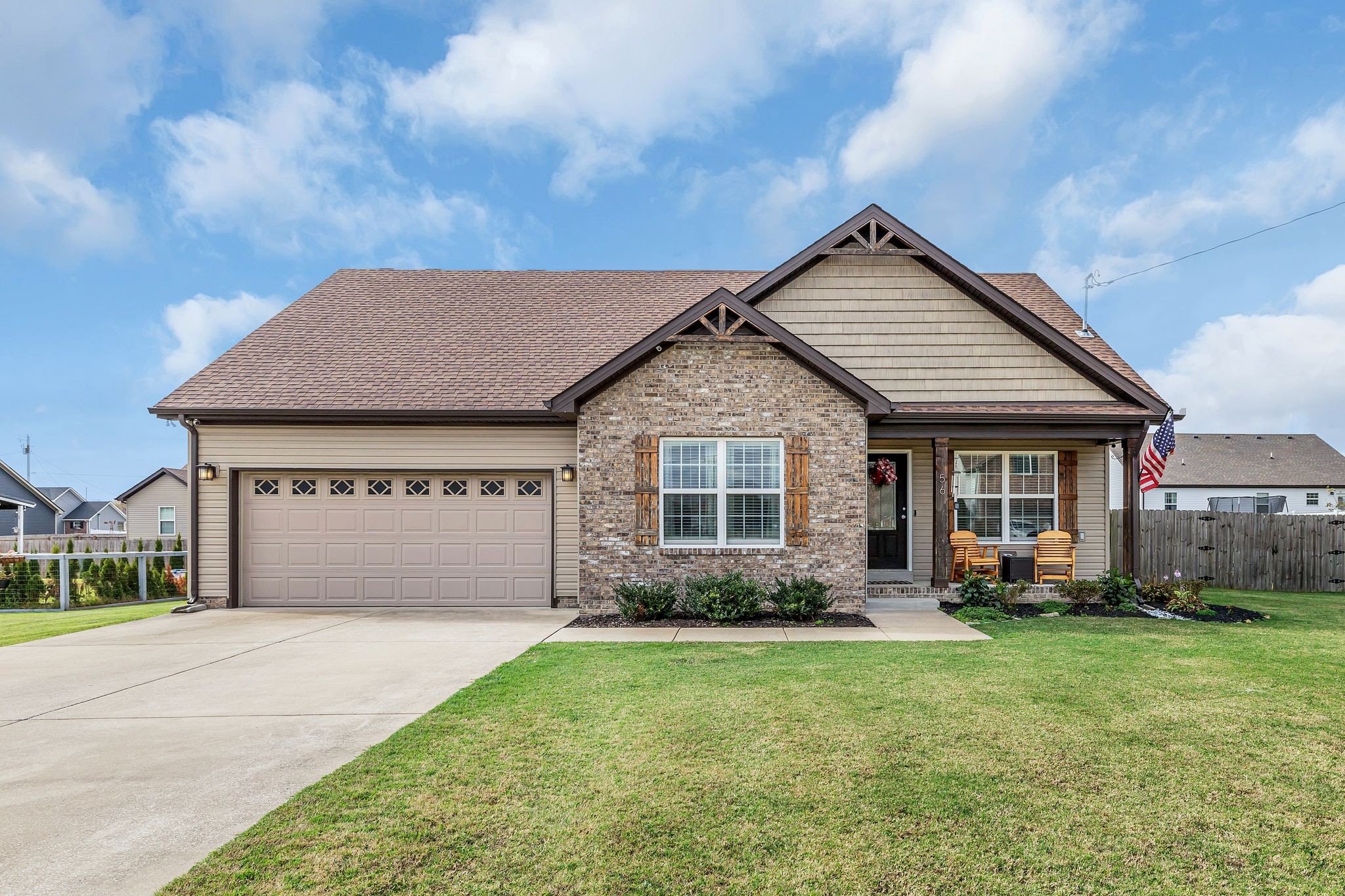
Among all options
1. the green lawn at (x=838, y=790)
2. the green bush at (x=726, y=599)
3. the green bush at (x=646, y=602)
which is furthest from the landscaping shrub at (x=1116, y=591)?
the green bush at (x=646, y=602)

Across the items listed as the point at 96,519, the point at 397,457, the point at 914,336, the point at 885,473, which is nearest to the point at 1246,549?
the point at 885,473

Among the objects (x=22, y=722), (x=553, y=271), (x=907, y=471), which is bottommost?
(x=22, y=722)

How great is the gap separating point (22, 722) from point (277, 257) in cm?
3241

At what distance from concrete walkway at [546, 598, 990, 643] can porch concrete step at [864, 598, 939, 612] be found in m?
0.78

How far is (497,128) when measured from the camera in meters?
20.7

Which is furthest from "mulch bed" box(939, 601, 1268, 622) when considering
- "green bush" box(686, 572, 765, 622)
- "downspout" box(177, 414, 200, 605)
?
"downspout" box(177, 414, 200, 605)

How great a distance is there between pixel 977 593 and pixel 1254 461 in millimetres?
31703

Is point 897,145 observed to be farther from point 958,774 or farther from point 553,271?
point 958,774

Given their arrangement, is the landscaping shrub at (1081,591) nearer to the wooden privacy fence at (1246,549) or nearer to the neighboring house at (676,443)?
the neighboring house at (676,443)

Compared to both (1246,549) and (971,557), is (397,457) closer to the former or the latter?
(971,557)

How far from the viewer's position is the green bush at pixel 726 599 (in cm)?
1005

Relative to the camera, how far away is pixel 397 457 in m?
11.9

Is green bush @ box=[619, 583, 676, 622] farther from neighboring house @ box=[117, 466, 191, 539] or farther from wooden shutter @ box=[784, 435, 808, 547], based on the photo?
neighboring house @ box=[117, 466, 191, 539]

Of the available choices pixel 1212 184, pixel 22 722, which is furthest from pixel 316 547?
pixel 1212 184
